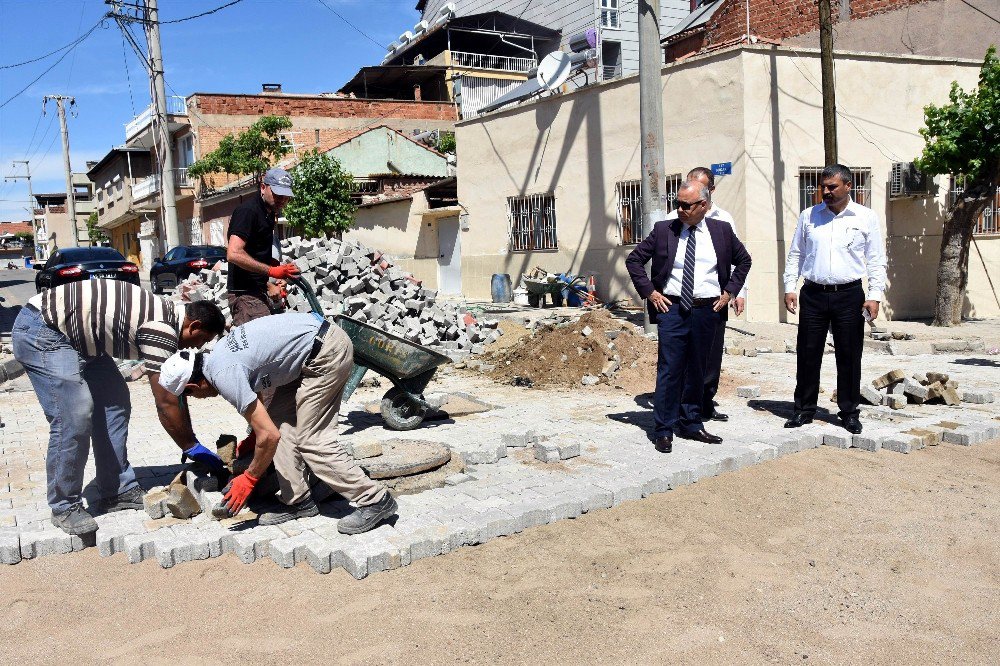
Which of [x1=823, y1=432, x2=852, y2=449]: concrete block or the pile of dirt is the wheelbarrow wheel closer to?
the pile of dirt

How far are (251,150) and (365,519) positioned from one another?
1090 inches

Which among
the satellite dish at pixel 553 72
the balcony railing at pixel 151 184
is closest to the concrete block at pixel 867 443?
the satellite dish at pixel 553 72

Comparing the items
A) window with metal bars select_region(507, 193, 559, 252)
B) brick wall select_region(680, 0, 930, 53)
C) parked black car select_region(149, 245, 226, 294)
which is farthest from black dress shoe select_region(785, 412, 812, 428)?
parked black car select_region(149, 245, 226, 294)

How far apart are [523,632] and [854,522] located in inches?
84.1

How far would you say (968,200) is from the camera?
1252cm

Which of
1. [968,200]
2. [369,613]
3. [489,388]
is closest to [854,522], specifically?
[369,613]

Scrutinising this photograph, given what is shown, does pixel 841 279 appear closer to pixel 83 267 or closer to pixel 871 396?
pixel 871 396

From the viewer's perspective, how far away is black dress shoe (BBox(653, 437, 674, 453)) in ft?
18.0

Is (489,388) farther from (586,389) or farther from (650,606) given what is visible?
(650,606)

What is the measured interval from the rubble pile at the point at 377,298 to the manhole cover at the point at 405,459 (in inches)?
214

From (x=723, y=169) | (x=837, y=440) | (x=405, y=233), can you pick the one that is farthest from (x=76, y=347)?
(x=405, y=233)

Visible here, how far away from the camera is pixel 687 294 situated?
18.6ft

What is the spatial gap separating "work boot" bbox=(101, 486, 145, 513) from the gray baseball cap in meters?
2.16

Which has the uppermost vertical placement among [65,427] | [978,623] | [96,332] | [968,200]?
[968,200]
